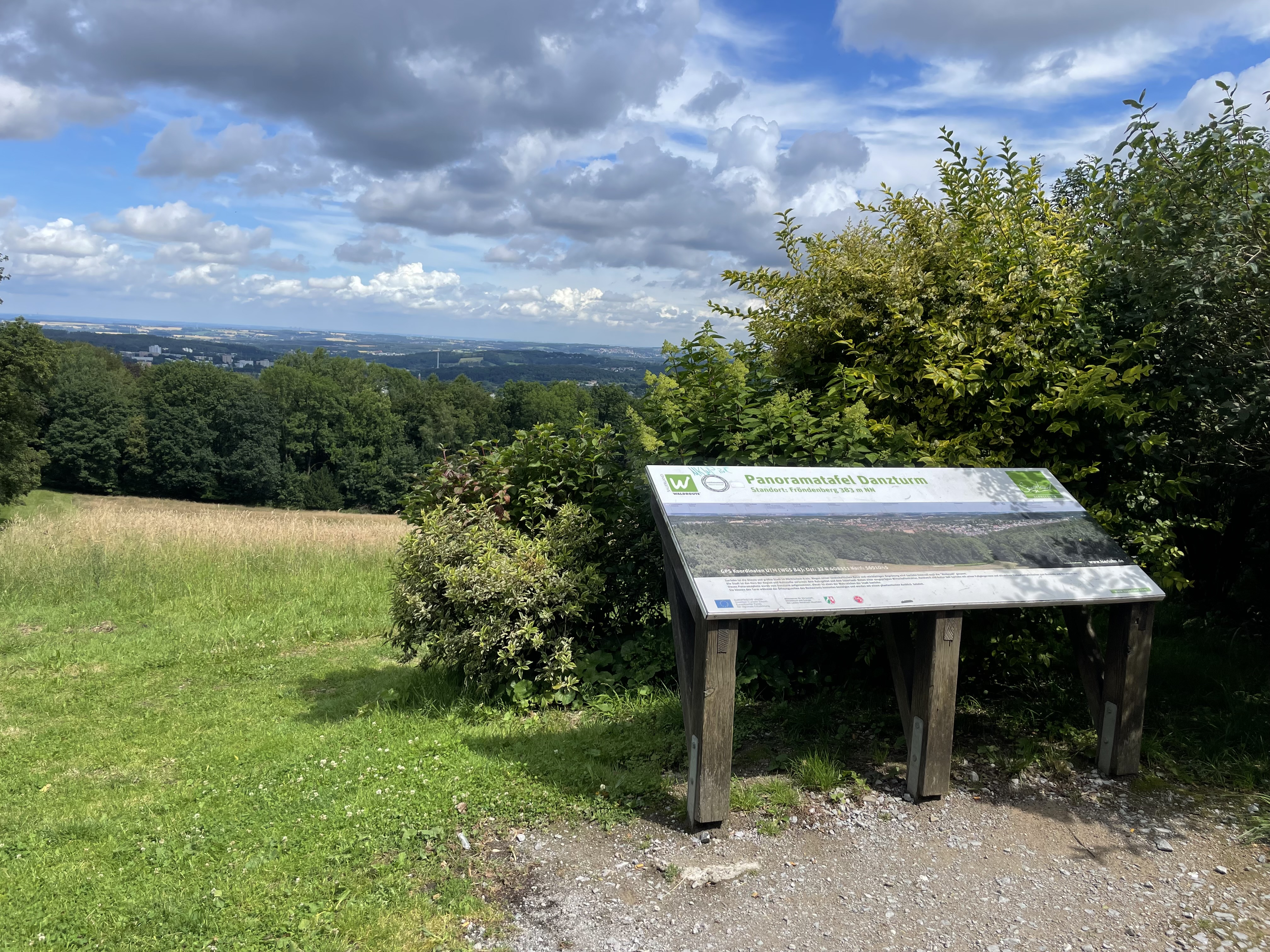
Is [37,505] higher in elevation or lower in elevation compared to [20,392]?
lower

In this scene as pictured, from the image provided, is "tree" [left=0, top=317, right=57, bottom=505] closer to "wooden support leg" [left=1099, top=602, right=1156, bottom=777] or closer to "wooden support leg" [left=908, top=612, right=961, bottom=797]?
"wooden support leg" [left=908, top=612, right=961, bottom=797]

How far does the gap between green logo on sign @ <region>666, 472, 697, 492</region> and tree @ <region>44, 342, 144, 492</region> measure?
6445 cm

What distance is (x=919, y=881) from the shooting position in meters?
3.57

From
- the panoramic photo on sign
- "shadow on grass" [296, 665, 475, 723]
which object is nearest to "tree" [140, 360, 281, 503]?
"shadow on grass" [296, 665, 475, 723]

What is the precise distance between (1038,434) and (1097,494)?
59 centimetres

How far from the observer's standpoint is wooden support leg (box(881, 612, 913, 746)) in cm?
446

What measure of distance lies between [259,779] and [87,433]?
208ft

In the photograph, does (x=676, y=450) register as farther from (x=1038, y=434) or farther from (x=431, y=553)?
(x=1038, y=434)

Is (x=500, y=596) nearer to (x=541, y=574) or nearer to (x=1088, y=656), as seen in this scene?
(x=541, y=574)

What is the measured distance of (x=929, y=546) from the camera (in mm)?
4301

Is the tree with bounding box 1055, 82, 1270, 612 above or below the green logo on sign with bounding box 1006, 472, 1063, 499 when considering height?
above

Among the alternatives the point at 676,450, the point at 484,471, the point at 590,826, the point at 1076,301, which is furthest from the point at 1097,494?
the point at 484,471

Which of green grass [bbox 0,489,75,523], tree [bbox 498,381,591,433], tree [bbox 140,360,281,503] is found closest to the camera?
green grass [bbox 0,489,75,523]

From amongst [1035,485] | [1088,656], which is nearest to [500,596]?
[1035,485]
